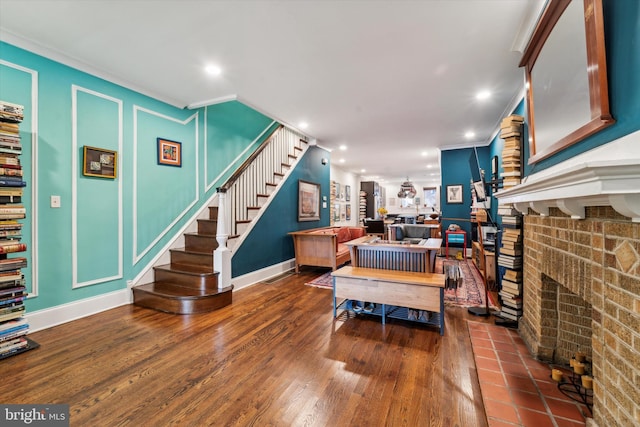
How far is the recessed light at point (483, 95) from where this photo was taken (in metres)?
3.53

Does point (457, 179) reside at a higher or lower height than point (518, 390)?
higher

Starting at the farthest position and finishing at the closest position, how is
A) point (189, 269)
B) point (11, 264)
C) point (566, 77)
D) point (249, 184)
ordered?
1. point (249, 184)
2. point (189, 269)
3. point (11, 264)
4. point (566, 77)

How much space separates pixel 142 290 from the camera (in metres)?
3.26

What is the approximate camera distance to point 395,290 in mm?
2668

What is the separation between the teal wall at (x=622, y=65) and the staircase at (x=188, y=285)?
11.6 feet

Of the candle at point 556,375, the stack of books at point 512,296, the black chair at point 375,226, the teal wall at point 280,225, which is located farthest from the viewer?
the black chair at point 375,226

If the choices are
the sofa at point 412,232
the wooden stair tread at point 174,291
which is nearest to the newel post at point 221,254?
the wooden stair tread at point 174,291

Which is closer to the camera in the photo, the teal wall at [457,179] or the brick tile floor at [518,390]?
the brick tile floor at [518,390]

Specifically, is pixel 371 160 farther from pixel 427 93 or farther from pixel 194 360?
pixel 194 360

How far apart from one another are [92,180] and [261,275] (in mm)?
2616

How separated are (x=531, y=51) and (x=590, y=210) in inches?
62.3

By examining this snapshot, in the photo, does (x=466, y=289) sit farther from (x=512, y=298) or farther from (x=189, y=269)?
(x=189, y=269)

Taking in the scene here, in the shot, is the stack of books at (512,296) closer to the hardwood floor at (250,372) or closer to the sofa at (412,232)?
the hardwood floor at (250,372)

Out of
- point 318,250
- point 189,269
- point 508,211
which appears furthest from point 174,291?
point 508,211
